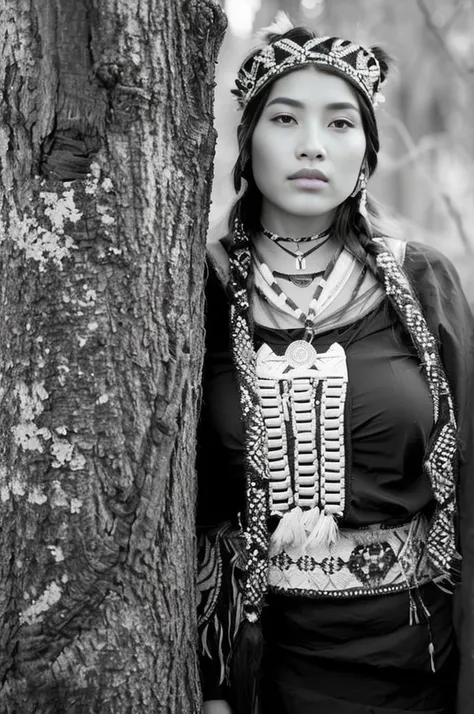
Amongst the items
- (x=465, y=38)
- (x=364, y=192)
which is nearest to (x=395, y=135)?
(x=465, y=38)

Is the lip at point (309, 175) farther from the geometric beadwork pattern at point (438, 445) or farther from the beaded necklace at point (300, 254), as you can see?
the geometric beadwork pattern at point (438, 445)

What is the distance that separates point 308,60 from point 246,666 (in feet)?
4.63

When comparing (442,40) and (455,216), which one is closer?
(455,216)

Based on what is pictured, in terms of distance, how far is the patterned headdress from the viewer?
6.48 feet

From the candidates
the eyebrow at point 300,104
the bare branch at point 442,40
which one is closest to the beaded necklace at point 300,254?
the eyebrow at point 300,104

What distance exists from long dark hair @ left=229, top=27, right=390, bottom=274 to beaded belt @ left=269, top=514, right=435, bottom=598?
0.66 metres

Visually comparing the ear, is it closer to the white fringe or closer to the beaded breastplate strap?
the beaded breastplate strap

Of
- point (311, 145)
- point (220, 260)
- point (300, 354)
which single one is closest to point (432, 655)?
point (300, 354)

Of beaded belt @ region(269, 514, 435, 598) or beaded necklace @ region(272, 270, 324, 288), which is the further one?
beaded necklace @ region(272, 270, 324, 288)

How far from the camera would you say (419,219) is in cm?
1038

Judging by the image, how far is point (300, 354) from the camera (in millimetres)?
1946


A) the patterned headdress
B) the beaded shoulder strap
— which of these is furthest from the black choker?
the patterned headdress

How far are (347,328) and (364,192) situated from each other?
379mm

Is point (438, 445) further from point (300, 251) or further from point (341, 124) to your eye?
point (341, 124)
